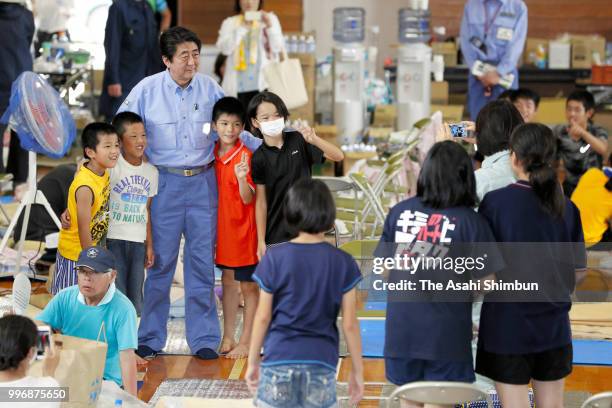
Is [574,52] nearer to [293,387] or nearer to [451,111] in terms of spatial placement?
[451,111]

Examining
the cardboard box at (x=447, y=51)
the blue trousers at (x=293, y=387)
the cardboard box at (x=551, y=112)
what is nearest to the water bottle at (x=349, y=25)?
the cardboard box at (x=447, y=51)

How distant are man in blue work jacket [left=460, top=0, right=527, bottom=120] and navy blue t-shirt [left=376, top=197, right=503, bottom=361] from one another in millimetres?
6104

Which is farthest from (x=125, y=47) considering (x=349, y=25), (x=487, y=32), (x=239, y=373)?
(x=239, y=373)

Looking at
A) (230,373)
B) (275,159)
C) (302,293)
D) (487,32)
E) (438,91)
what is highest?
(487,32)

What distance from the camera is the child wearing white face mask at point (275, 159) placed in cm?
523

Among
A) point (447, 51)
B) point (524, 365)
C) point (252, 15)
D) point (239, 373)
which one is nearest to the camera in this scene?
point (524, 365)

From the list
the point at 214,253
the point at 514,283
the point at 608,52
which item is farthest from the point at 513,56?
the point at 514,283

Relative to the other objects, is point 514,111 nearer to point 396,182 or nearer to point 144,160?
point 144,160

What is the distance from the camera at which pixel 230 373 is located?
18.1 ft

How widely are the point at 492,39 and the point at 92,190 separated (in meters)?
5.37

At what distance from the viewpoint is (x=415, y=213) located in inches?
151

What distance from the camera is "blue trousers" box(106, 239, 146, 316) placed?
5539 mm

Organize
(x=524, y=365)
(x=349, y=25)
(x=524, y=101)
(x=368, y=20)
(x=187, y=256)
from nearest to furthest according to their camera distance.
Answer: (x=524, y=365)
(x=187, y=256)
(x=524, y=101)
(x=349, y=25)
(x=368, y=20)

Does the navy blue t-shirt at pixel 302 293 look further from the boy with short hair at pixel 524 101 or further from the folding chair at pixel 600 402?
the boy with short hair at pixel 524 101
